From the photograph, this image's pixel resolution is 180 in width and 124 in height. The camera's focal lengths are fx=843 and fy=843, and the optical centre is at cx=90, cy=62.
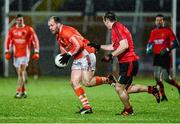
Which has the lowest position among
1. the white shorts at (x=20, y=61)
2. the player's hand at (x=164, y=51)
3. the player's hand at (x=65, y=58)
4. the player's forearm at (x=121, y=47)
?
the white shorts at (x=20, y=61)

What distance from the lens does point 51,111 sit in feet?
55.8

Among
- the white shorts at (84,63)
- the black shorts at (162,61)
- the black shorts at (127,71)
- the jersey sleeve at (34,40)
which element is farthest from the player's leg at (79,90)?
the jersey sleeve at (34,40)

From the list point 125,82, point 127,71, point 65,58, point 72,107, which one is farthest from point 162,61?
point 65,58

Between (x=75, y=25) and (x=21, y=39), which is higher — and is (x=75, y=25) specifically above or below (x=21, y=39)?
below

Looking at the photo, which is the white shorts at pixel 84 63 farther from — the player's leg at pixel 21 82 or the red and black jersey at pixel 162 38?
the player's leg at pixel 21 82

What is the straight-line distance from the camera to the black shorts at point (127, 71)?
1625 cm

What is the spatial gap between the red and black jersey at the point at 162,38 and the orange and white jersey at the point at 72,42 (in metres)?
4.29

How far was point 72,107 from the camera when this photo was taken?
18.2 meters

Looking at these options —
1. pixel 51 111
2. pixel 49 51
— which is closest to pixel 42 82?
pixel 49 51

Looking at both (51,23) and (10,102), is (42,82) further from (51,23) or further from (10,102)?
(51,23)

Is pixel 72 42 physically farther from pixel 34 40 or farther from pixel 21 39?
pixel 21 39

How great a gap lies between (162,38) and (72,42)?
5008 millimetres

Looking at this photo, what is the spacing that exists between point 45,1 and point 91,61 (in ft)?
62.5

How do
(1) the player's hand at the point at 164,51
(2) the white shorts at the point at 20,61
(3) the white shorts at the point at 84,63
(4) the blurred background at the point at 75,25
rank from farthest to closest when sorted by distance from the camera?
(4) the blurred background at the point at 75,25 → (2) the white shorts at the point at 20,61 → (1) the player's hand at the point at 164,51 → (3) the white shorts at the point at 84,63
